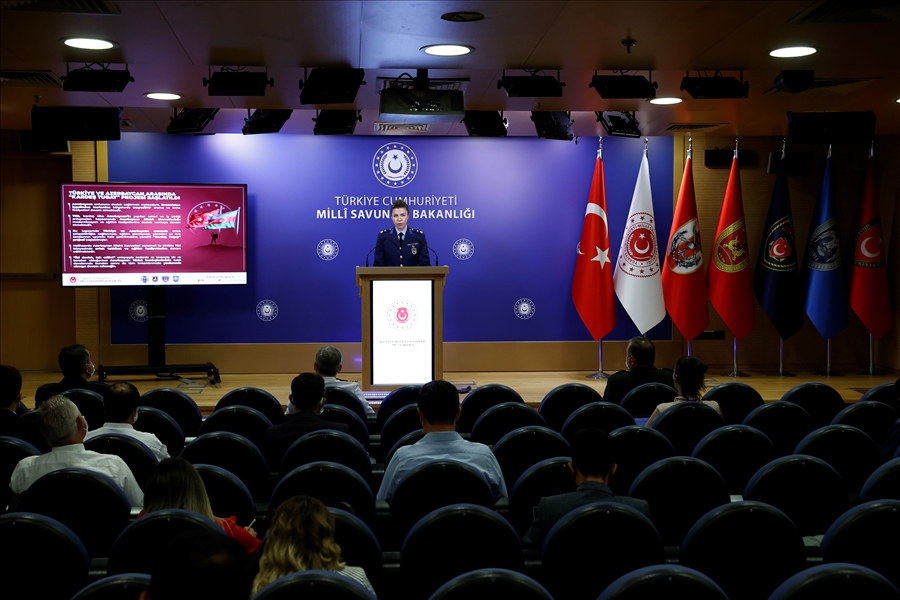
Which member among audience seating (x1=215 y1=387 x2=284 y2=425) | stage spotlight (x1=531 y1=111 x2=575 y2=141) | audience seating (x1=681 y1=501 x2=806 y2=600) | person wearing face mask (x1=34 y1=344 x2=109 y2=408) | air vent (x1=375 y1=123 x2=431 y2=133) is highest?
air vent (x1=375 y1=123 x2=431 y2=133)

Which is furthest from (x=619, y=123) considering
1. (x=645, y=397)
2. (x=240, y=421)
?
(x=240, y=421)

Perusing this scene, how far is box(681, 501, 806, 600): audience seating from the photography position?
2.72m

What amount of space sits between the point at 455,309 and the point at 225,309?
2.77 m

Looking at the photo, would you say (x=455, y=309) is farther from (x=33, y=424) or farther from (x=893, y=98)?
(x=33, y=424)

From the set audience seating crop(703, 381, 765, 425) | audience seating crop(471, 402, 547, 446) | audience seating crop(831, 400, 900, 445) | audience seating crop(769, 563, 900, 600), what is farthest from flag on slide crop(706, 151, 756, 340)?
audience seating crop(769, 563, 900, 600)

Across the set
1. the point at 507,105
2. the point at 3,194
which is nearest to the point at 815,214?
the point at 507,105

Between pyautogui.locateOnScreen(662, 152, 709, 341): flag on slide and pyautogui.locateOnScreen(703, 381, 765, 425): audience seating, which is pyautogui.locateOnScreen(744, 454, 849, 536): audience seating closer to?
pyautogui.locateOnScreen(703, 381, 765, 425): audience seating

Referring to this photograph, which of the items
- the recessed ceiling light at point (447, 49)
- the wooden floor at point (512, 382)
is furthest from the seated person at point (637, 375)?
the wooden floor at point (512, 382)

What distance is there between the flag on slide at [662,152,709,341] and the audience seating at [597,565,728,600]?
824cm

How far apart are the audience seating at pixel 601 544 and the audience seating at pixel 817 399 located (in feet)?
10.6

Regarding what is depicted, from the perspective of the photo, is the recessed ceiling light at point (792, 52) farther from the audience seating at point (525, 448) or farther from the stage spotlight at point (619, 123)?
the audience seating at point (525, 448)

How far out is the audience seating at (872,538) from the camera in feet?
8.97

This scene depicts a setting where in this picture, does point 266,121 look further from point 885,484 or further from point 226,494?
point 885,484

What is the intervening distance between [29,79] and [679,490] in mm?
6262
